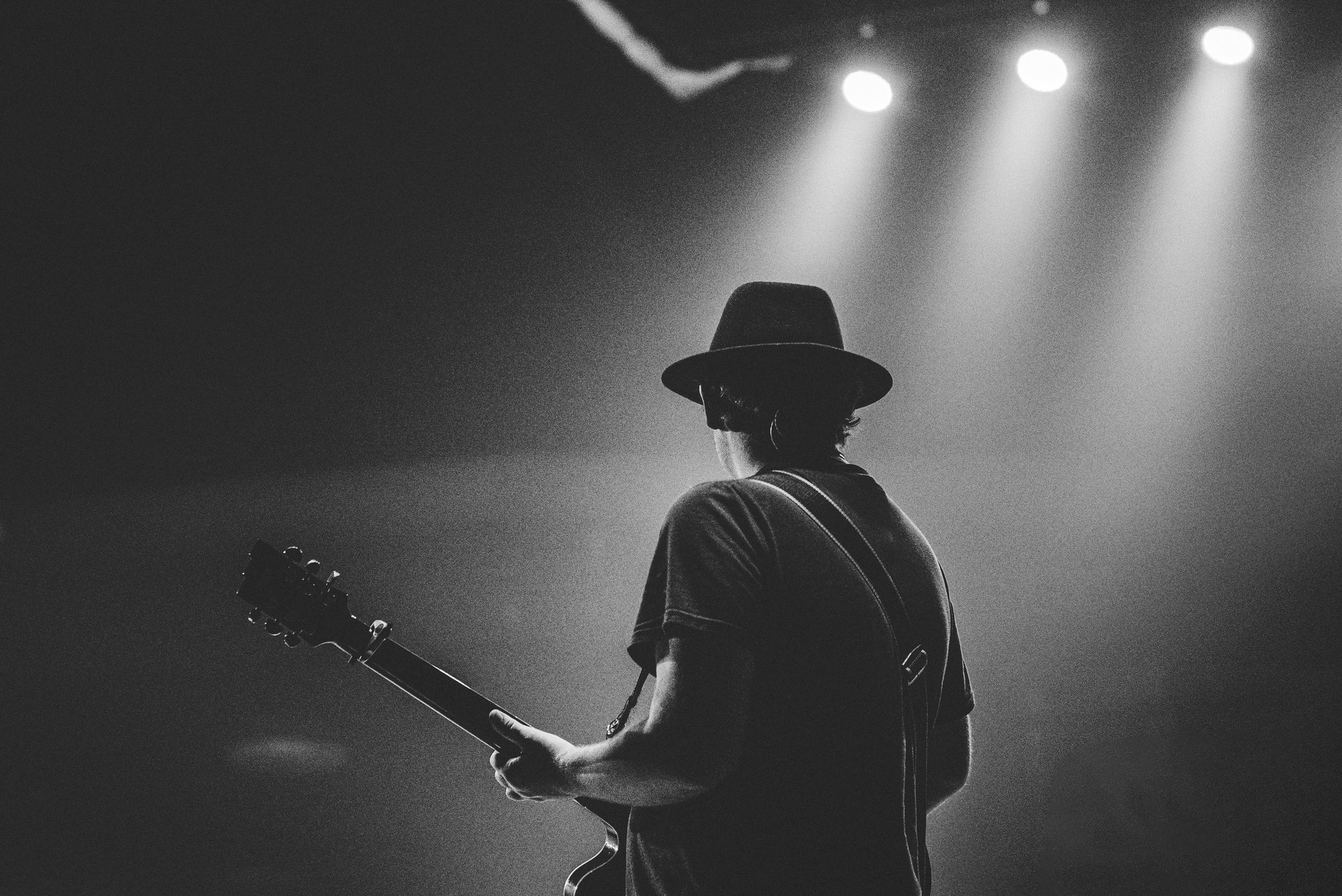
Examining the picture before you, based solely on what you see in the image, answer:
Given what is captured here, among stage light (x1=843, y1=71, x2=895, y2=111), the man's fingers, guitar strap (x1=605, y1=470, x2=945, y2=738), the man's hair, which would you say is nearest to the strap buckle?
guitar strap (x1=605, y1=470, x2=945, y2=738)

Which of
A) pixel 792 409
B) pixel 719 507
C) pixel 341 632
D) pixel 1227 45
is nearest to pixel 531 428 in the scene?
pixel 341 632

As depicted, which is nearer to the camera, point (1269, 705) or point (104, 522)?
point (104, 522)

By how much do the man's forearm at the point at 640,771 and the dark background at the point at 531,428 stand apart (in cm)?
185

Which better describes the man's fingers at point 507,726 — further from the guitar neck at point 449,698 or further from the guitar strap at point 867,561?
the guitar strap at point 867,561

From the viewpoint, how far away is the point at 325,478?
2.84 meters

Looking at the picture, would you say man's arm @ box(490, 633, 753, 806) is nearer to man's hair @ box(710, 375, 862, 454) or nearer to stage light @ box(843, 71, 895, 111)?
man's hair @ box(710, 375, 862, 454)

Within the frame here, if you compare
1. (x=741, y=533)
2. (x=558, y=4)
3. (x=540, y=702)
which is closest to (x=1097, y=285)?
(x=558, y=4)

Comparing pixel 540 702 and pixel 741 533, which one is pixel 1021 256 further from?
pixel 741 533

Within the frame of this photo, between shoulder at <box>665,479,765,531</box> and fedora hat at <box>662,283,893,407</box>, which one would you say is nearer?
shoulder at <box>665,479,765,531</box>

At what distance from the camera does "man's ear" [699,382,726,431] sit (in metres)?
1.36

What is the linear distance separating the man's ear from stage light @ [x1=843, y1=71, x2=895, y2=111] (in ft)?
7.92

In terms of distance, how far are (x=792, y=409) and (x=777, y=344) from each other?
0.33 ft

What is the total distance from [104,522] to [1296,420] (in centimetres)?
374

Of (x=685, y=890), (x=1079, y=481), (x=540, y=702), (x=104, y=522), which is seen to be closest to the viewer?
(x=685, y=890)
